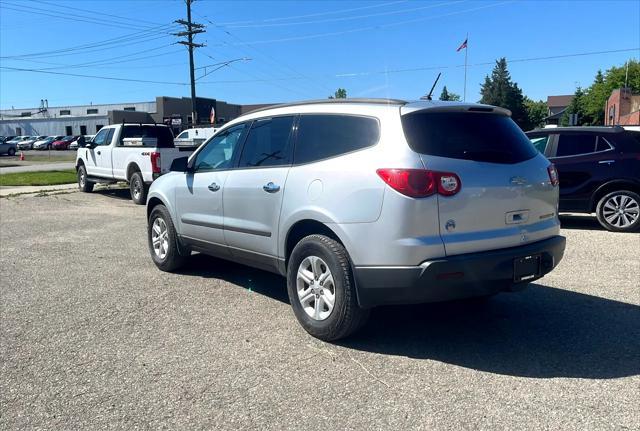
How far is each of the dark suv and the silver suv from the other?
5.42 metres

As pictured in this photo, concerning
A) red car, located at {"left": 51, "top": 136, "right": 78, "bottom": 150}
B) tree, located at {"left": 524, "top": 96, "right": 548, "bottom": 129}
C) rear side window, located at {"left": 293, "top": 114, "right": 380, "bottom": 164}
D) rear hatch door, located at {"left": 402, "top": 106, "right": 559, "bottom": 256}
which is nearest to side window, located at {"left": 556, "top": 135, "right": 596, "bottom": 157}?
rear hatch door, located at {"left": 402, "top": 106, "right": 559, "bottom": 256}

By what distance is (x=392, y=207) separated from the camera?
12.7 ft

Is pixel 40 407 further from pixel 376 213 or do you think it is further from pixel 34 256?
pixel 34 256

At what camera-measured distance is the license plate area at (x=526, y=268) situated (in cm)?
410

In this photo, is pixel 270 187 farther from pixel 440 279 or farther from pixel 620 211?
pixel 620 211

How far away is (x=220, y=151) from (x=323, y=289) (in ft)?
7.28

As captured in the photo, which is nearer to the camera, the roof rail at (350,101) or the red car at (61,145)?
the roof rail at (350,101)

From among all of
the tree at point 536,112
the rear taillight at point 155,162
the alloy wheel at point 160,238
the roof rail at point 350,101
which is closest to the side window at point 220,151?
the roof rail at point 350,101

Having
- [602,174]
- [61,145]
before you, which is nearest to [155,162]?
[602,174]

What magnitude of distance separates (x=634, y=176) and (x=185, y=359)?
8.19 meters

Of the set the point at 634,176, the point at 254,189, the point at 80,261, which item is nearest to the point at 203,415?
the point at 254,189

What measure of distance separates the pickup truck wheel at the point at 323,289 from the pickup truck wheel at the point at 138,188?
33.4 ft

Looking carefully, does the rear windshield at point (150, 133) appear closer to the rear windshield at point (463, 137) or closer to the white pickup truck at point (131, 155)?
the white pickup truck at point (131, 155)

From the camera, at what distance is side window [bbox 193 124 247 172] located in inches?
223
